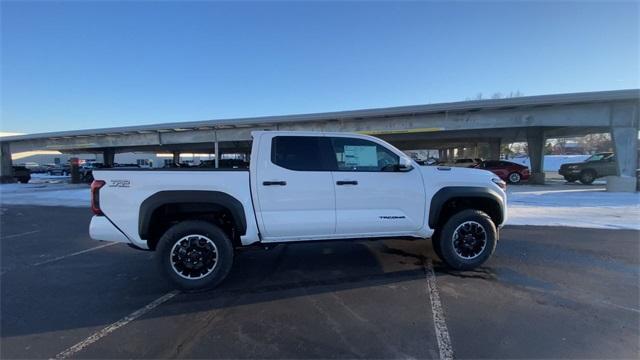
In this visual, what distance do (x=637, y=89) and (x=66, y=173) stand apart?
61441 mm

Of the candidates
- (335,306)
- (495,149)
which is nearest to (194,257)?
(335,306)

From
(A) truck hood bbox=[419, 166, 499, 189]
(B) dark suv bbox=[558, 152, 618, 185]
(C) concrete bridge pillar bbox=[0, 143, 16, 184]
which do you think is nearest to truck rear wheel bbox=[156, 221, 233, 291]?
(A) truck hood bbox=[419, 166, 499, 189]

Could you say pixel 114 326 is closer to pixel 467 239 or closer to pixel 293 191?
pixel 293 191

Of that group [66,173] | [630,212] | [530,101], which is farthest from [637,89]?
[66,173]

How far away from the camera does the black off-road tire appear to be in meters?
20.5

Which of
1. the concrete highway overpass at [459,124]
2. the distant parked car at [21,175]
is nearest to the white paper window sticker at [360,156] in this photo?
the concrete highway overpass at [459,124]

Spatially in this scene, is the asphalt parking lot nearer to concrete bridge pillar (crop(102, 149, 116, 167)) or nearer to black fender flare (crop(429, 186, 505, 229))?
black fender flare (crop(429, 186, 505, 229))

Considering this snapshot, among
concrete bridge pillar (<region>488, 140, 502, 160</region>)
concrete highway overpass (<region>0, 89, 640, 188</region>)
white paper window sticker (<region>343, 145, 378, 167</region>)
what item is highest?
concrete highway overpass (<region>0, 89, 640, 188</region>)

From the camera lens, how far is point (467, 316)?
11.5 feet

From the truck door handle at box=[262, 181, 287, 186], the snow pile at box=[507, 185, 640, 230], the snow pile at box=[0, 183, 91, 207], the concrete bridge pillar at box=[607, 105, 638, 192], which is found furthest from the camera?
the concrete bridge pillar at box=[607, 105, 638, 192]

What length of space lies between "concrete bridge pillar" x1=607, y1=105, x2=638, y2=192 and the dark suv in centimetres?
427

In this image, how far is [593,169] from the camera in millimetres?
20453

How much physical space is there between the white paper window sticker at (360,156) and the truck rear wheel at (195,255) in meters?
1.94

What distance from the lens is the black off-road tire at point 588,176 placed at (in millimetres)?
20523
